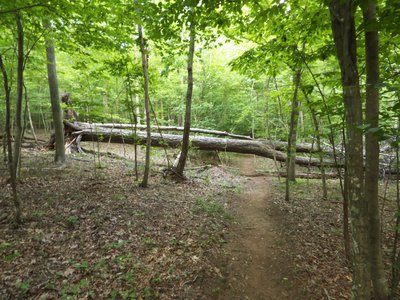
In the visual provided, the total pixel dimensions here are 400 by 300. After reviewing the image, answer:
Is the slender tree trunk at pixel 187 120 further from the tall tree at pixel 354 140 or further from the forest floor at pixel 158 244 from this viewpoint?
the tall tree at pixel 354 140

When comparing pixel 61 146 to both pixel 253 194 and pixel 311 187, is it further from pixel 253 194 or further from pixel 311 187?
pixel 311 187

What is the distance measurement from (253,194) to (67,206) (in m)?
6.65

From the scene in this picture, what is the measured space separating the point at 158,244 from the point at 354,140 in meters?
4.09

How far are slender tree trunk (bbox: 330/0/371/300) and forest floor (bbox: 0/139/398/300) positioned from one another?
1607 mm

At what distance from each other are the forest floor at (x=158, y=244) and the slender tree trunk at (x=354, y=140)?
5.27 ft

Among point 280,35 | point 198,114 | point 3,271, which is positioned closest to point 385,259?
point 280,35

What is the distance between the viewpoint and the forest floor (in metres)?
3.71

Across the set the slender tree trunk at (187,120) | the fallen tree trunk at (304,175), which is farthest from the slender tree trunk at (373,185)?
the fallen tree trunk at (304,175)

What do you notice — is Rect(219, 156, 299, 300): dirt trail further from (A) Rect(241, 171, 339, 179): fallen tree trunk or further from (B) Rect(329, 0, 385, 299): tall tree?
(A) Rect(241, 171, 339, 179): fallen tree trunk

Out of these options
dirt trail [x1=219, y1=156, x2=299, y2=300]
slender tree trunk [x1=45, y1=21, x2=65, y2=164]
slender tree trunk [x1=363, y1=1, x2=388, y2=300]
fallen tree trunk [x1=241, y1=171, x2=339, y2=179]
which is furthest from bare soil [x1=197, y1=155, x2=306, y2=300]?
slender tree trunk [x1=45, y1=21, x2=65, y2=164]

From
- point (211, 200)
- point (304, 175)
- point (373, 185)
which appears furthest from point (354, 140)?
point (304, 175)

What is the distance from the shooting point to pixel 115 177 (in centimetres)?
834

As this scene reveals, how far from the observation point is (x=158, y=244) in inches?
187

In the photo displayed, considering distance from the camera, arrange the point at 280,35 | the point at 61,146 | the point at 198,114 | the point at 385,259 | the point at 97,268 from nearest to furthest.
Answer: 1. the point at 97,268
2. the point at 385,259
3. the point at 280,35
4. the point at 61,146
5. the point at 198,114
